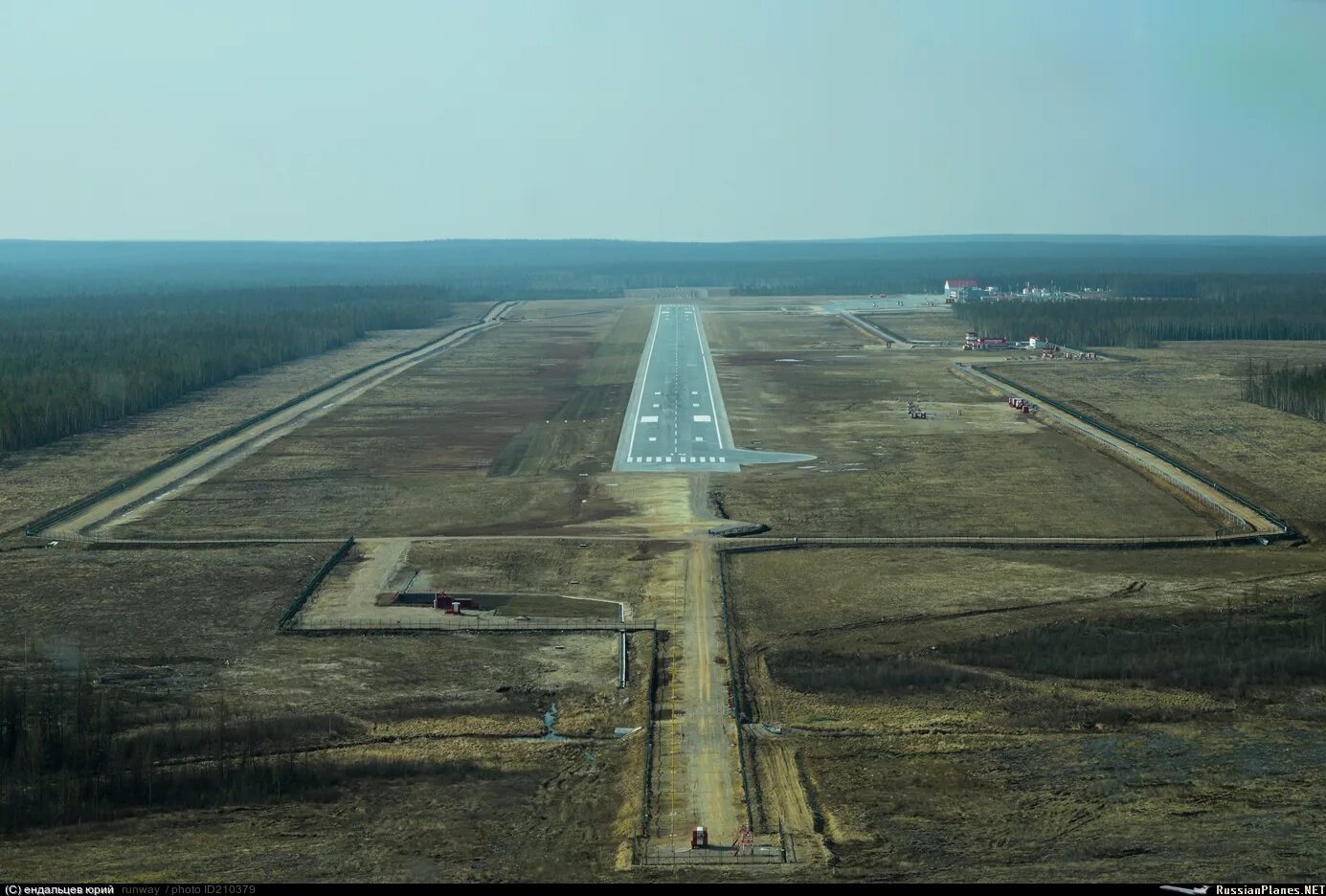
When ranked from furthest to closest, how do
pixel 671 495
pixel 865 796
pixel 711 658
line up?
pixel 671 495, pixel 711 658, pixel 865 796

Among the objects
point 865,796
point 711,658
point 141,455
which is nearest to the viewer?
point 865,796

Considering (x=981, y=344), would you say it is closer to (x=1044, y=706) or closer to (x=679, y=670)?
(x=679, y=670)

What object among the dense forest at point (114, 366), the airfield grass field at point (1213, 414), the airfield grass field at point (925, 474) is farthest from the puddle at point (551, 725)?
the dense forest at point (114, 366)

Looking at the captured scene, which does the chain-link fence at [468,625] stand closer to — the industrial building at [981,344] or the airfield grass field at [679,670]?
the airfield grass field at [679,670]

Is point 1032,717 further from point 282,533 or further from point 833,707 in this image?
point 282,533

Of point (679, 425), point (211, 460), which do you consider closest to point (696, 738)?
point (211, 460)

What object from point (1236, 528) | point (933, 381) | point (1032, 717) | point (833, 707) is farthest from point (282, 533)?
point (933, 381)
